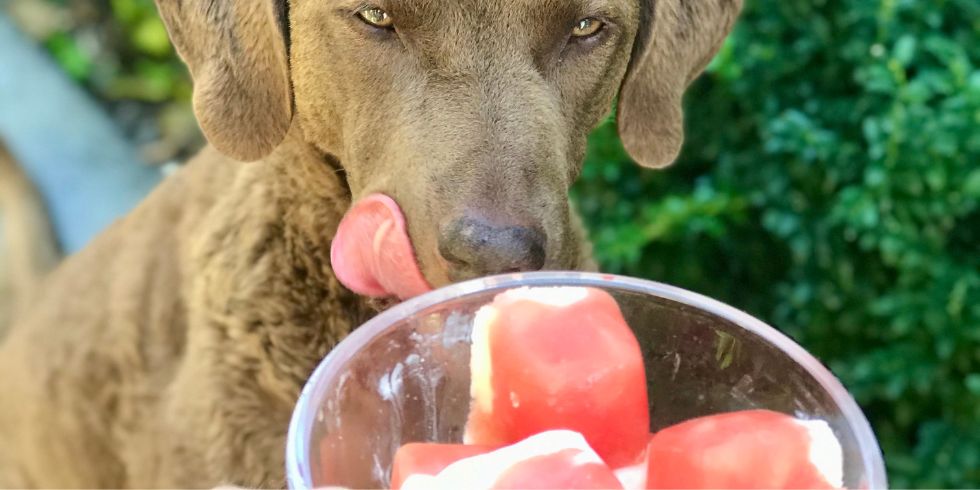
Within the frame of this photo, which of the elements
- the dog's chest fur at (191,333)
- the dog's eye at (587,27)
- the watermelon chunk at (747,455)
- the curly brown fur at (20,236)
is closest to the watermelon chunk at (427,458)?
the watermelon chunk at (747,455)

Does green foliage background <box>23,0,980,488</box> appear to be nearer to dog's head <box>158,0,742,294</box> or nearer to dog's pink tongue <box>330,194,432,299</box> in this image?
dog's head <box>158,0,742,294</box>

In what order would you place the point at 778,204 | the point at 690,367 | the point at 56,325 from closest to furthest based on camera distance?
the point at 690,367, the point at 56,325, the point at 778,204

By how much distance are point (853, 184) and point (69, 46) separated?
10.6ft

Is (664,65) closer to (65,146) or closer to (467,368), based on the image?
(467,368)

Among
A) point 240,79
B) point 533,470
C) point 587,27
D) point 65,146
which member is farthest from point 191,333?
point 65,146

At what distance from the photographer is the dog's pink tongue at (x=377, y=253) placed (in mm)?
1354

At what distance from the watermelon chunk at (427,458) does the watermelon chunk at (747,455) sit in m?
0.17

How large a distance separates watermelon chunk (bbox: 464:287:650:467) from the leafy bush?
147 centimetres

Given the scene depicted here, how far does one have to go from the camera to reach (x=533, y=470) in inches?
31.7

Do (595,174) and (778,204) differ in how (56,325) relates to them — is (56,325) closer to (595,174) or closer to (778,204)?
(595,174)

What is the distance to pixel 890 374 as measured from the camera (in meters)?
2.44

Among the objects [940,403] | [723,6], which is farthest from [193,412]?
[940,403]

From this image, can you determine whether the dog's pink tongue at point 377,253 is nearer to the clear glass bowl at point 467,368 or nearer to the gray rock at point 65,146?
the clear glass bowl at point 467,368

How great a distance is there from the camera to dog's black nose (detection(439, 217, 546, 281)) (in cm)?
128
